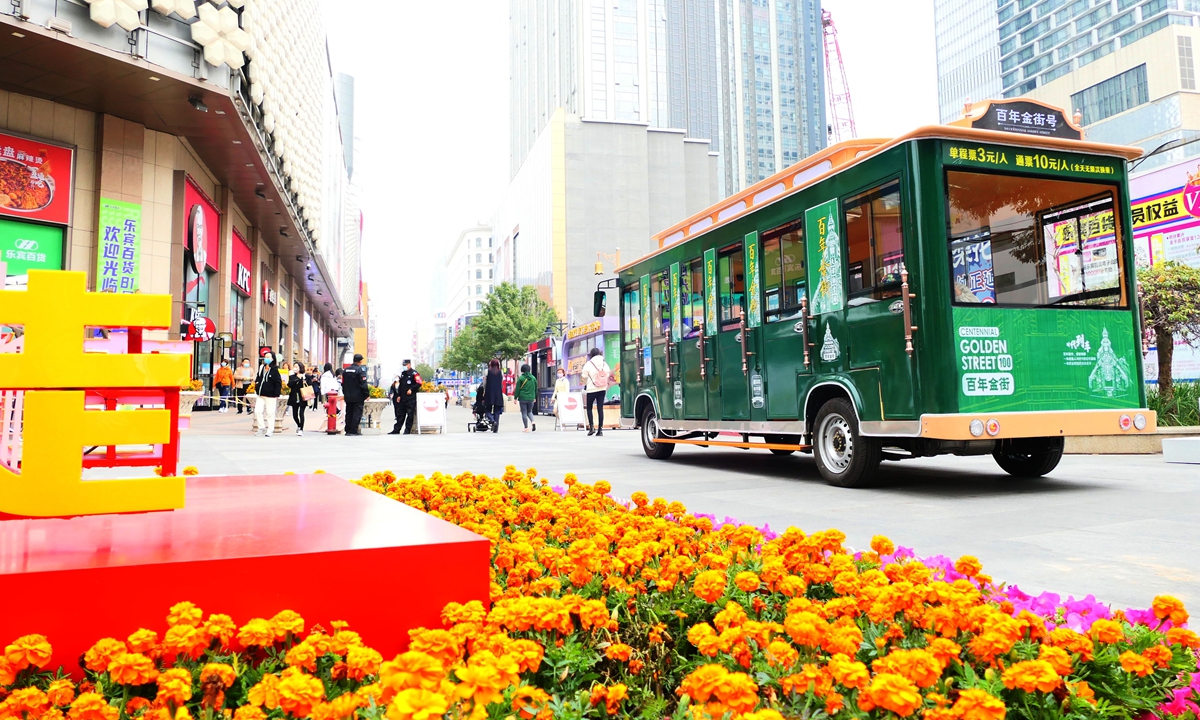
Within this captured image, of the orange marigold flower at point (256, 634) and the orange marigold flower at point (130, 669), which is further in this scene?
the orange marigold flower at point (256, 634)

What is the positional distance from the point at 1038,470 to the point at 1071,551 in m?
4.17

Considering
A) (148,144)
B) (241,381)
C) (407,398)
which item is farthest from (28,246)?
(407,398)

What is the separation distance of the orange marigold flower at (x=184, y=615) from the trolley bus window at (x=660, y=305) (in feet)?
31.4

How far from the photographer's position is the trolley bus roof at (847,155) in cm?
681

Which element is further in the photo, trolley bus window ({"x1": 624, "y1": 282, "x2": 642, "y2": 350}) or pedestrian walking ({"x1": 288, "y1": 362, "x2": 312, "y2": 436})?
pedestrian walking ({"x1": 288, "y1": 362, "x2": 312, "y2": 436})

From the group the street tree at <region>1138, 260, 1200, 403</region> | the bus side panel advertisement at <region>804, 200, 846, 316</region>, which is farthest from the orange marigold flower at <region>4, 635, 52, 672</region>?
the street tree at <region>1138, 260, 1200, 403</region>

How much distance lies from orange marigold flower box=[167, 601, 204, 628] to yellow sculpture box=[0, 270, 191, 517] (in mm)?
449

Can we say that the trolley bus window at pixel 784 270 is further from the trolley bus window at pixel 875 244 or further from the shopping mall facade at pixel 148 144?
the shopping mall facade at pixel 148 144

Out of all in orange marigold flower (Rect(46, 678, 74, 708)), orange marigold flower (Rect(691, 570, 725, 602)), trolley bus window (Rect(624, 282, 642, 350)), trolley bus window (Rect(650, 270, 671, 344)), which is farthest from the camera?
trolley bus window (Rect(624, 282, 642, 350))

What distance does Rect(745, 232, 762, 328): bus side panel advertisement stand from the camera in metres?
8.98

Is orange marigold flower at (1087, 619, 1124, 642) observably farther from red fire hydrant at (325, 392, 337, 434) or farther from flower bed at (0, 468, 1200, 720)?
red fire hydrant at (325, 392, 337, 434)

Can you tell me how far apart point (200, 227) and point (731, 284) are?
65.7ft

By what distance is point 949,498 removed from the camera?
22.2ft

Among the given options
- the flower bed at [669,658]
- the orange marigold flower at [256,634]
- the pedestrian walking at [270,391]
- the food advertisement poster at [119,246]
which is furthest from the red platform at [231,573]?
the food advertisement poster at [119,246]
